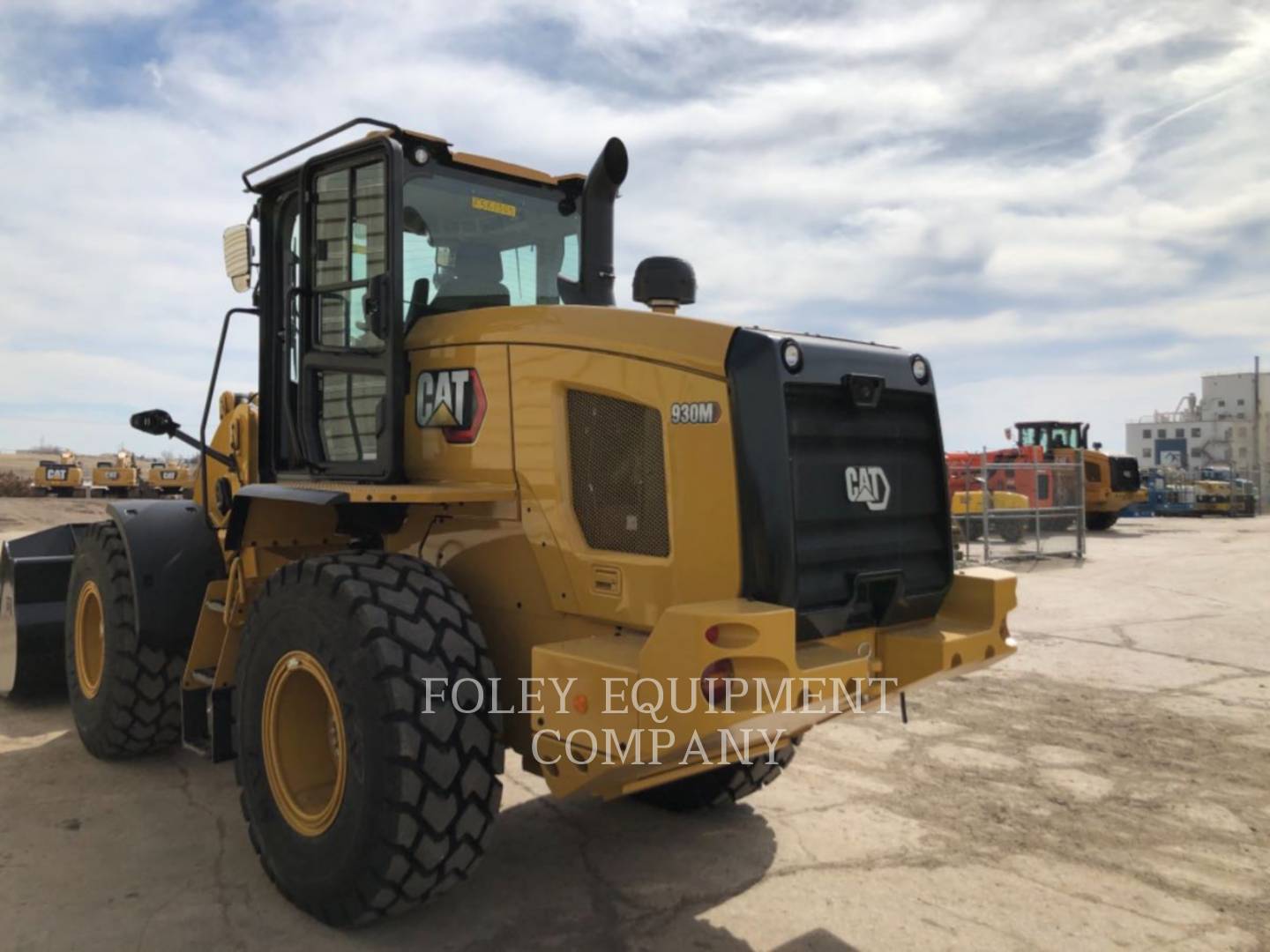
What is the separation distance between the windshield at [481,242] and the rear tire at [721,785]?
7.48ft

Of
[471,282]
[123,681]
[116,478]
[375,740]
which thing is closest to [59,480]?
[116,478]

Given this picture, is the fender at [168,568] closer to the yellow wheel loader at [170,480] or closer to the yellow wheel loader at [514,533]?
the yellow wheel loader at [514,533]

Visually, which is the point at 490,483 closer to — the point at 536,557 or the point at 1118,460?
the point at 536,557

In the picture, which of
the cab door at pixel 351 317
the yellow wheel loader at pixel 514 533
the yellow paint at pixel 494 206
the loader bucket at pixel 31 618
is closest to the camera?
the yellow wheel loader at pixel 514 533

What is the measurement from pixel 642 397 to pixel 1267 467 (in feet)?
176

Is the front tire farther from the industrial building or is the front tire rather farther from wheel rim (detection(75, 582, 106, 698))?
the industrial building

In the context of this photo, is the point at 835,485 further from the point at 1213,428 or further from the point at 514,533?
the point at 1213,428

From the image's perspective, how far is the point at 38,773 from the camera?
520 centimetres

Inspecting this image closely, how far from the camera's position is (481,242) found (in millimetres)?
4363

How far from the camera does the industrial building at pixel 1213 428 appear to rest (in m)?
70.4

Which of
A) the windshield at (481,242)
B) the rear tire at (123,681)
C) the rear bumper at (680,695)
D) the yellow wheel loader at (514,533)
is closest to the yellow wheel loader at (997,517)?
the windshield at (481,242)

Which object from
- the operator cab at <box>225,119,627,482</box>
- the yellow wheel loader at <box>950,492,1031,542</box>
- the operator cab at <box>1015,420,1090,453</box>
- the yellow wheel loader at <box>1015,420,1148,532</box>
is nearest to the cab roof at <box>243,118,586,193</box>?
the operator cab at <box>225,119,627,482</box>

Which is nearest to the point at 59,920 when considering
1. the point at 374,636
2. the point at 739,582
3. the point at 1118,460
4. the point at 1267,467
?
the point at 374,636

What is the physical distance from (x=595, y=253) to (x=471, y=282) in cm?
73
